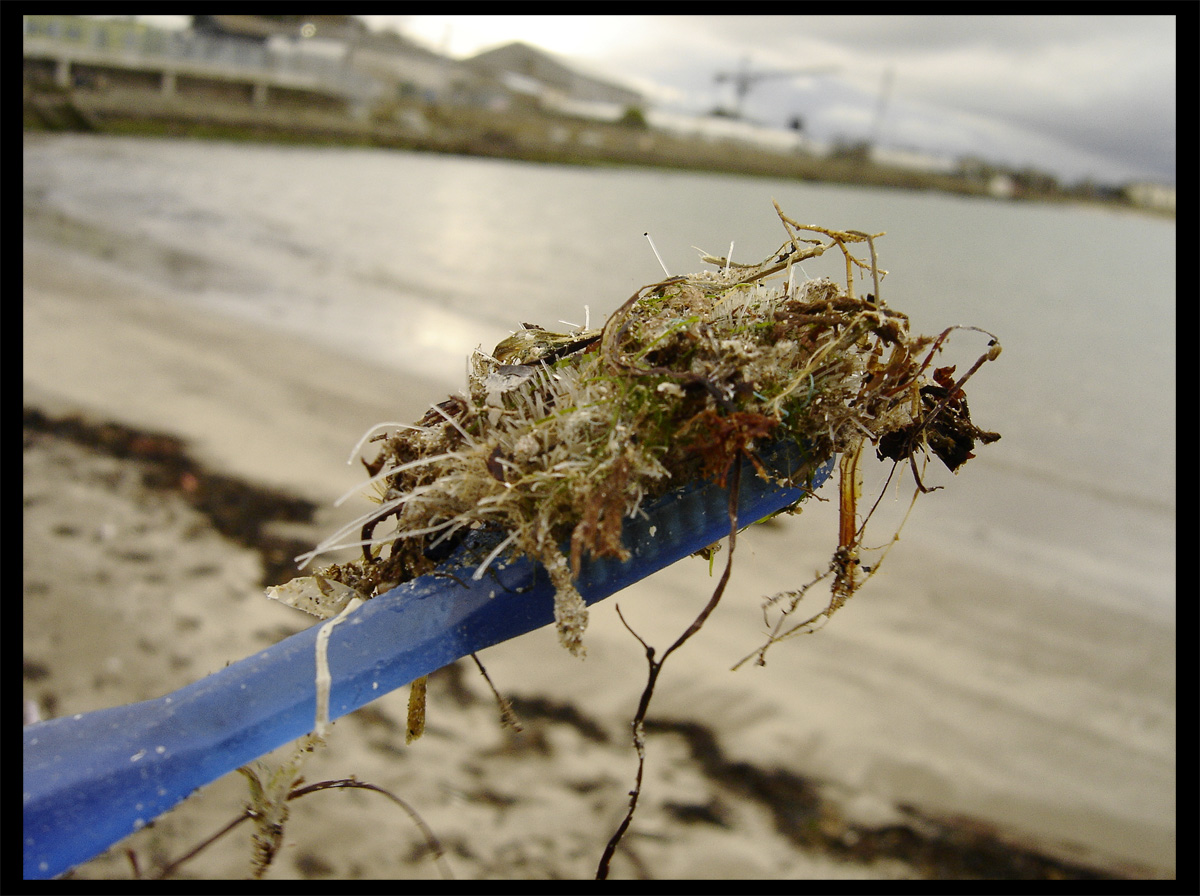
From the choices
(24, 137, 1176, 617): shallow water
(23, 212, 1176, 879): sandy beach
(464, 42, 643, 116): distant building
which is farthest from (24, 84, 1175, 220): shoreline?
(23, 212, 1176, 879): sandy beach

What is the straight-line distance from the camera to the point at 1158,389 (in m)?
19.7

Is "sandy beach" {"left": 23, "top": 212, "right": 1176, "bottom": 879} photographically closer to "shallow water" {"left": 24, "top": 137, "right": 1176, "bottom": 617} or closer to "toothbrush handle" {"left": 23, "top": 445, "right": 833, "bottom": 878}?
"toothbrush handle" {"left": 23, "top": 445, "right": 833, "bottom": 878}

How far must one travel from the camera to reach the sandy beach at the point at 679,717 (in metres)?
4.06

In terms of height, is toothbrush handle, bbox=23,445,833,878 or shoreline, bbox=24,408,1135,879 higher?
toothbrush handle, bbox=23,445,833,878

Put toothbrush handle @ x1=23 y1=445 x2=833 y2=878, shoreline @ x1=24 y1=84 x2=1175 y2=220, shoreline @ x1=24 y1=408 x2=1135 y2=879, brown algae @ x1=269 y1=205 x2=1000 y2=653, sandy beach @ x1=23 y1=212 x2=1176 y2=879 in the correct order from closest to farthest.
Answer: toothbrush handle @ x1=23 y1=445 x2=833 y2=878
brown algae @ x1=269 y1=205 x2=1000 y2=653
sandy beach @ x1=23 y1=212 x2=1176 y2=879
shoreline @ x1=24 y1=408 x2=1135 y2=879
shoreline @ x1=24 y1=84 x2=1175 y2=220

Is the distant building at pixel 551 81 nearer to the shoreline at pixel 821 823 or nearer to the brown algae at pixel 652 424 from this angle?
the shoreline at pixel 821 823

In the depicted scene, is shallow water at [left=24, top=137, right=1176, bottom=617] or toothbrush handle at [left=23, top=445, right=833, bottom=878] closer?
toothbrush handle at [left=23, top=445, right=833, bottom=878]

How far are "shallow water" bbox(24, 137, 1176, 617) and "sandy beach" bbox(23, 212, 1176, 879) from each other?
2365 mm

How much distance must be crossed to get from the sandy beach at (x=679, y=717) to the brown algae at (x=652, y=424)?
2101 mm

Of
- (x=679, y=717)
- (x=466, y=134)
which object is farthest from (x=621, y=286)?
(x=466, y=134)

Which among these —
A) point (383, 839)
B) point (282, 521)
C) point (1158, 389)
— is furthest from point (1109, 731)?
point (1158, 389)

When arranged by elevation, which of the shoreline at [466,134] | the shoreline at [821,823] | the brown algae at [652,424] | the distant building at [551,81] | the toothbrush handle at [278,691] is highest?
the distant building at [551,81]

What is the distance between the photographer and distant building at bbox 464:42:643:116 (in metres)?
98.5

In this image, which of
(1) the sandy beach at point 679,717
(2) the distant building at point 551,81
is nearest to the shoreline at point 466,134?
(2) the distant building at point 551,81
